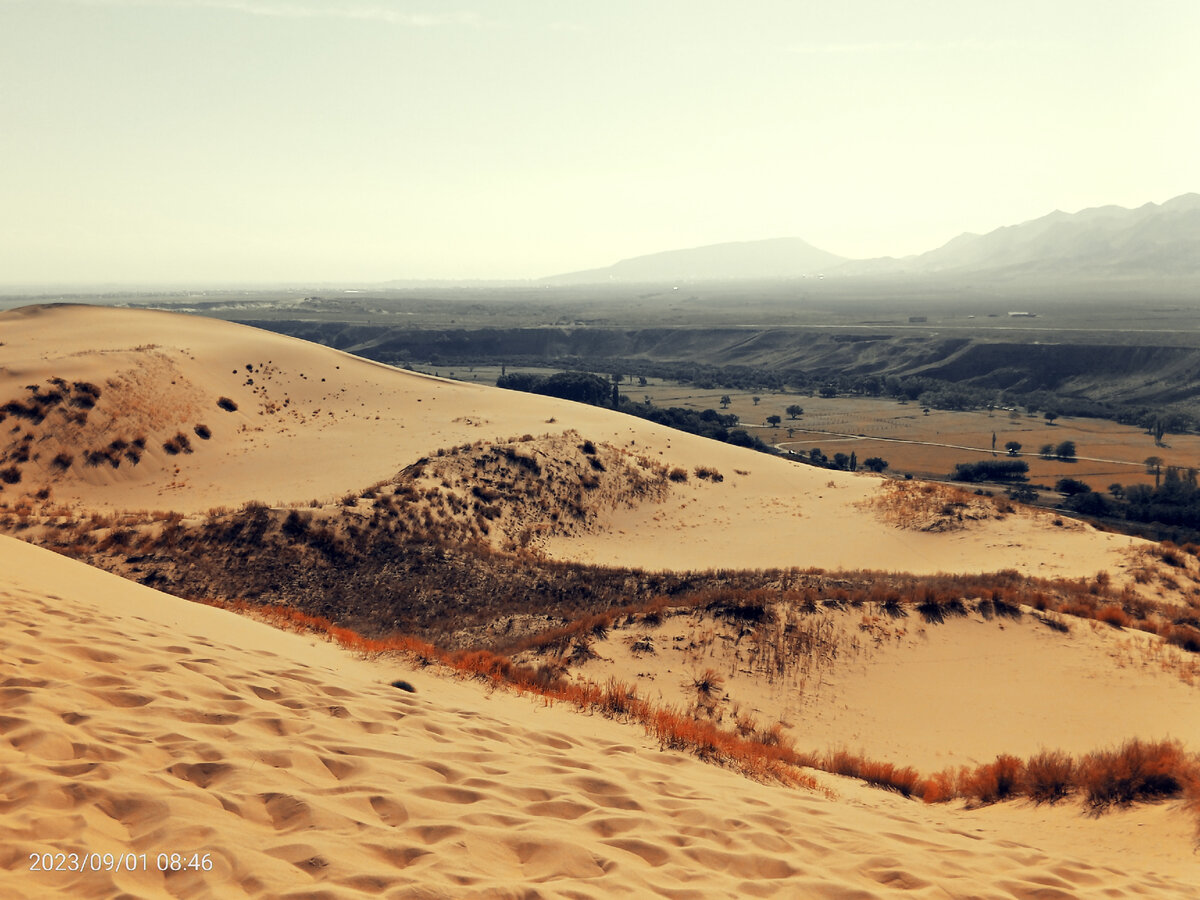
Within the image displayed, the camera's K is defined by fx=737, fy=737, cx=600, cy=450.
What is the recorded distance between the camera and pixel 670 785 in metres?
6.39

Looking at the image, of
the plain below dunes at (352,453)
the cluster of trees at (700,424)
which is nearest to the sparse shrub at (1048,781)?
the plain below dunes at (352,453)

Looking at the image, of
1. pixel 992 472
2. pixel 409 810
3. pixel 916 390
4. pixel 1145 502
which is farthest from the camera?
pixel 916 390

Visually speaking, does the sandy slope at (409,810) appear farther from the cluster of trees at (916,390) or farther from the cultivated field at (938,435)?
the cluster of trees at (916,390)

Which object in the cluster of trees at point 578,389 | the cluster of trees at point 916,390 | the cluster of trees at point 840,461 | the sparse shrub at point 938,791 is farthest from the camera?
the cluster of trees at point 916,390

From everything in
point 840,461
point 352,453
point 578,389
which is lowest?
point 840,461

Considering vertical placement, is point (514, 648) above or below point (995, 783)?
below

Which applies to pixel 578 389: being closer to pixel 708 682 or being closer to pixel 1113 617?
pixel 1113 617

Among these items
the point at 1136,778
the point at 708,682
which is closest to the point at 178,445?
the point at 708,682
